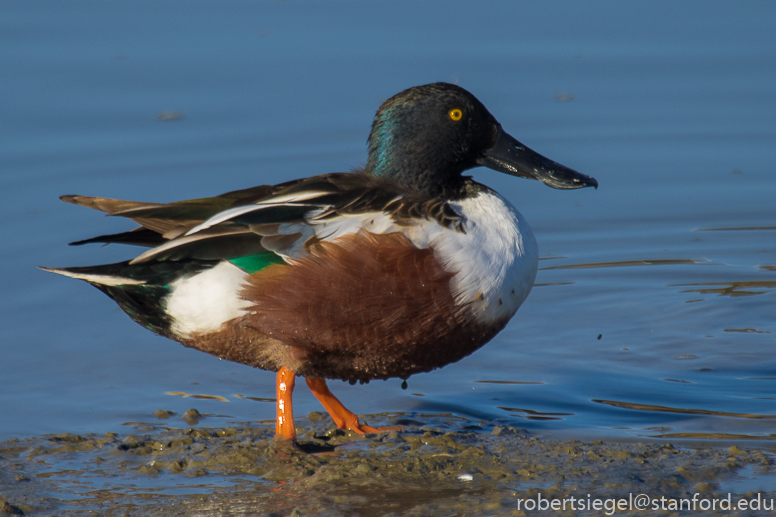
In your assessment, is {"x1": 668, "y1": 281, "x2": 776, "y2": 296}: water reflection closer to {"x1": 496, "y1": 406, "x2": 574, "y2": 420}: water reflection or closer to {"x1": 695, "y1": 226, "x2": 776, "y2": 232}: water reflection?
{"x1": 695, "y1": 226, "x2": 776, "y2": 232}: water reflection

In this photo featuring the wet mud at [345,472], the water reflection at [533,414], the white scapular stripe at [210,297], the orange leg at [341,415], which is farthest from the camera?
the water reflection at [533,414]

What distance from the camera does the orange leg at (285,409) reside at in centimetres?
434

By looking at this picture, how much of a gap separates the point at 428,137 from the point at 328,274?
876 mm

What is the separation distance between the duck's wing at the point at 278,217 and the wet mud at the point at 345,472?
83 centimetres

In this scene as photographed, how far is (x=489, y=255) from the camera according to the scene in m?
4.16

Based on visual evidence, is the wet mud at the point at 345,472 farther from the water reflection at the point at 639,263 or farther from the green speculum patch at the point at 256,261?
the water reflection at the point at 639,263

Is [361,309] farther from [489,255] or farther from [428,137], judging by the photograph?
[428,137]

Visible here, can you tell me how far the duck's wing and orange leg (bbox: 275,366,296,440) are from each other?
0.59 metres

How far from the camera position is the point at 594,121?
801cm

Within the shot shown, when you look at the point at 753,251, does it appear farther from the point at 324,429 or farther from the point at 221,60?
the point at 221,60

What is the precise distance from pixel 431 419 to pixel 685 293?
7.17ft

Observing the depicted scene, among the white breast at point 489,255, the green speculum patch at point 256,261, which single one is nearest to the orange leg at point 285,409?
the green speculum patch at point 256,261

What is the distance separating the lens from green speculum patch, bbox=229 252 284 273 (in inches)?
162

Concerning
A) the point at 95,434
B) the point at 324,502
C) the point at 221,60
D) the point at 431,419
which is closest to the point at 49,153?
the point at 221,60
